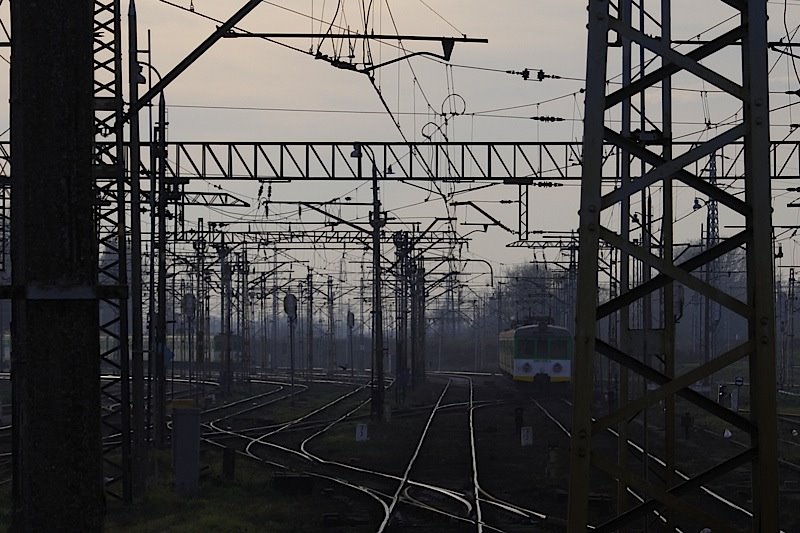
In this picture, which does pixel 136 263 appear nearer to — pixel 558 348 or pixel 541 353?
pixel 541 353

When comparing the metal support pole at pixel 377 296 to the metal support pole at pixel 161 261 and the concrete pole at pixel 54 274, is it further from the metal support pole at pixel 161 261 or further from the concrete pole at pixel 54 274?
the concrete pole at pixel 54 274

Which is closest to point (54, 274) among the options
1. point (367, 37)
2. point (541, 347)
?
point (367, 37)

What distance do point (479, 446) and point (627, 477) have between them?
80.3 ft

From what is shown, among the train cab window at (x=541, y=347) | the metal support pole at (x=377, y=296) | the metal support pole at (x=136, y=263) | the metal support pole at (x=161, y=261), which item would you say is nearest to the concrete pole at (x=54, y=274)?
the metal support pole at (x=136, y=263)

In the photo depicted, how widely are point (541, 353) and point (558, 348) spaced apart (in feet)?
2.03

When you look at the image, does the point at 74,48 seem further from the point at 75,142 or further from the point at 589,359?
the point at 589,359

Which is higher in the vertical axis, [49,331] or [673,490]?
[49,331]

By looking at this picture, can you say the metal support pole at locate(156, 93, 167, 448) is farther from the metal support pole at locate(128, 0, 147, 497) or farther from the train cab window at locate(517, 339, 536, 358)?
the train cab window at locate(517, 339, 536, 358)

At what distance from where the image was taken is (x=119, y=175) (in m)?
16.9

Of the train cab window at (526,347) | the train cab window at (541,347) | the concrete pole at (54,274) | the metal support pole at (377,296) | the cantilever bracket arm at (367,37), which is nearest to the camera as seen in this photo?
the concrete pole at (54,274)

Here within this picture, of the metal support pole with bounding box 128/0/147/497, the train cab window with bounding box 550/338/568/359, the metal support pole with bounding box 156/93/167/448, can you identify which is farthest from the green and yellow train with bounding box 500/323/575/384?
the metal support pole with bounding box 128/0/147/497

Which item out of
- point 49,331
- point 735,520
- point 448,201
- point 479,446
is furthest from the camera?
point 448,201

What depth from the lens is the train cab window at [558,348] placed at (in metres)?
50.3

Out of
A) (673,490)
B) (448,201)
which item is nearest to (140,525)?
(673,490)
